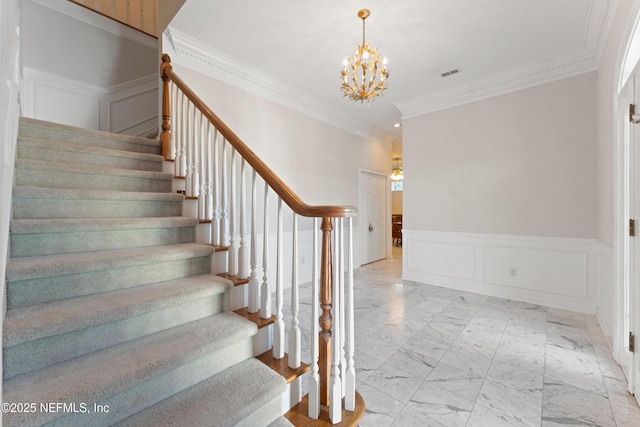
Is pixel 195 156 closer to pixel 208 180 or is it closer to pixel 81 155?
pixel 208 180

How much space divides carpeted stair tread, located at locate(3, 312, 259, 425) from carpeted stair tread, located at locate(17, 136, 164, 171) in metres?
1.63

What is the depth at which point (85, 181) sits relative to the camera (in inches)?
76.4

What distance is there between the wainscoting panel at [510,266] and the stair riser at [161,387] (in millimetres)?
3461

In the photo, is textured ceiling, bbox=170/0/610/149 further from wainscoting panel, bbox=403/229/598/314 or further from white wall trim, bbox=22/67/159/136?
wainscoting panel, bbox=403/229/598/314

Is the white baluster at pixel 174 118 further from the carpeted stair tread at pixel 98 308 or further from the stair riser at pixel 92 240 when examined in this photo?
the carpeted stair tread at pixel 98 308

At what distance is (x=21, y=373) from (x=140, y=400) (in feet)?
1.50

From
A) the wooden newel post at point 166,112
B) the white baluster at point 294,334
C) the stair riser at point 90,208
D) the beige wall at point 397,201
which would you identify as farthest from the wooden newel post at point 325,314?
the beige wall at point 397,201

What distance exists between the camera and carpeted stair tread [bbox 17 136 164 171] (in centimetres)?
193

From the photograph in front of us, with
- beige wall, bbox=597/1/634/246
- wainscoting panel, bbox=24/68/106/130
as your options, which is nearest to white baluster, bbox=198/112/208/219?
wainscoting panel, bbox=24/68/106/130

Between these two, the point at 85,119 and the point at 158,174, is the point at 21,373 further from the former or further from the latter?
the point at 85,119

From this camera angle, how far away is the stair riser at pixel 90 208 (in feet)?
5.26

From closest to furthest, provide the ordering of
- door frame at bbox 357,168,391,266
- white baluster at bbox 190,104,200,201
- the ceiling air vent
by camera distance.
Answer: white baluster at bbox 190,104,200,201, the ceiling air vent, door frame at bbox 357,168,391,266

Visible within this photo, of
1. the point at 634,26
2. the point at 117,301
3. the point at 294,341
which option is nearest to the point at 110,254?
the point at 117,301

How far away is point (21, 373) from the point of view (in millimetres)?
1060
